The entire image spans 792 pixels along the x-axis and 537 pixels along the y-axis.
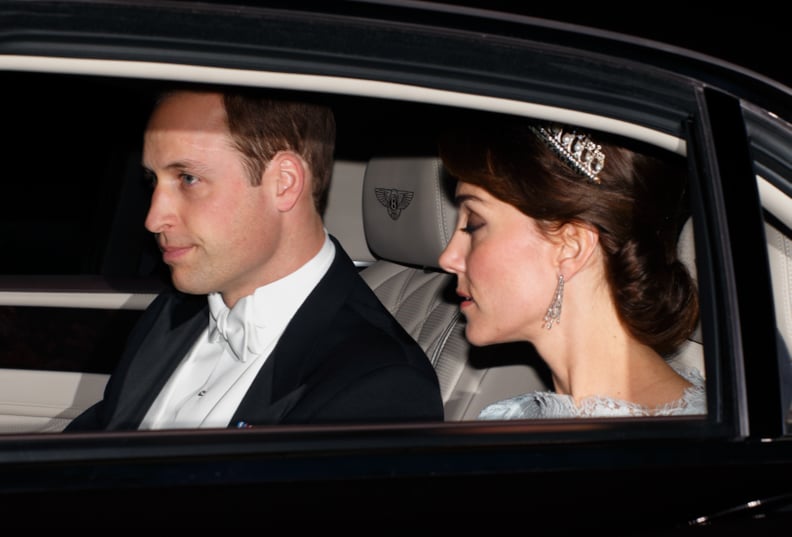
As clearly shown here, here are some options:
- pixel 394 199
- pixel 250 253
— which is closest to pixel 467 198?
pixel 250 253

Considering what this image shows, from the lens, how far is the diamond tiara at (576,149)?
6.04 feet

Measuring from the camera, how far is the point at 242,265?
233cm

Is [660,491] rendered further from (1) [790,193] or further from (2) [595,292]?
(2) [595,292]

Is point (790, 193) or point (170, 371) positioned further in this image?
point (170, 371)

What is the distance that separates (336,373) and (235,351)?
1.23 feet

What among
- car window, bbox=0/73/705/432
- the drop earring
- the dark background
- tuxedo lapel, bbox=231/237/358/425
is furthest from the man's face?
the dark background

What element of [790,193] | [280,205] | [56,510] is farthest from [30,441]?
[280,205]

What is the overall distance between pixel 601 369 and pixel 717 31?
2.26 ft

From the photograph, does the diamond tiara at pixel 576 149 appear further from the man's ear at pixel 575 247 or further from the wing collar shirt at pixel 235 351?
the wing collar shirt at pixel 235 351

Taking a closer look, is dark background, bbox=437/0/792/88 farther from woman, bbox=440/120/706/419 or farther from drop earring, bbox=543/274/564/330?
drop earring, bbox=543/274/564/330

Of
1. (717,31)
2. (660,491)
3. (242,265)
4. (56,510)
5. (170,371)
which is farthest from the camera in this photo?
(170,371)

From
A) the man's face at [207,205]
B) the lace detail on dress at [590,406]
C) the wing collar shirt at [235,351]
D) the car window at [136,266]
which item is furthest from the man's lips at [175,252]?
the lace detail on dress at [590,406]

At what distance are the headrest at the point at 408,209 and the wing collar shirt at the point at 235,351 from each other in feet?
1.26

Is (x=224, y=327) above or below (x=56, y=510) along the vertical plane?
above
